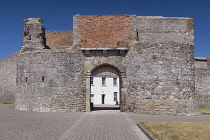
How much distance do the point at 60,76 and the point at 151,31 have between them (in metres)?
7.05

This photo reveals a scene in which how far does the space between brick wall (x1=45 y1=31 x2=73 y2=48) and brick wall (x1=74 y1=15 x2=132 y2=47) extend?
637 cm

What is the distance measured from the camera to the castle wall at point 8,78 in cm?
3328

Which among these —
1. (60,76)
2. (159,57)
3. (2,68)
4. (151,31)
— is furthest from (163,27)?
(2,68)

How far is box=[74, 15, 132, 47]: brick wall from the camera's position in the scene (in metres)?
17.1

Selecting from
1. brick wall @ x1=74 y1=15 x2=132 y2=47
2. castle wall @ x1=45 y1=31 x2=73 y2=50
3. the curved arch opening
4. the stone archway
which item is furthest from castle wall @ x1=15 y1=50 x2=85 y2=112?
the curved arch opening

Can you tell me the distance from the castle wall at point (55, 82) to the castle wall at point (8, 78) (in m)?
17.2

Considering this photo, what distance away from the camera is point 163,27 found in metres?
17.0

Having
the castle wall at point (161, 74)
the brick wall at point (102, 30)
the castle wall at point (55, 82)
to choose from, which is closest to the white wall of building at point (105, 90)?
the castle wall at point (55, 82)

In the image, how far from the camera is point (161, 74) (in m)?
16.1

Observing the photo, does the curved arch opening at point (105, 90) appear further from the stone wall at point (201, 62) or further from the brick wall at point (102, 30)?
the brick wall at point (102, 30)

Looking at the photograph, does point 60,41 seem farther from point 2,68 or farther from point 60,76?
point 2,68

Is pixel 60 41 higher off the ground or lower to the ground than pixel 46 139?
higher

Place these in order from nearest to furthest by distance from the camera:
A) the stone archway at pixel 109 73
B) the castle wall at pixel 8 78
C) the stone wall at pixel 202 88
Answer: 1. the stone archway at pixel 109 73
2. the stone wall at pixel 202 88
3. the castle wall at pixel 8 78

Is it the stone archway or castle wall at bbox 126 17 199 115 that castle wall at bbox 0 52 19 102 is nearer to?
the stone archway
